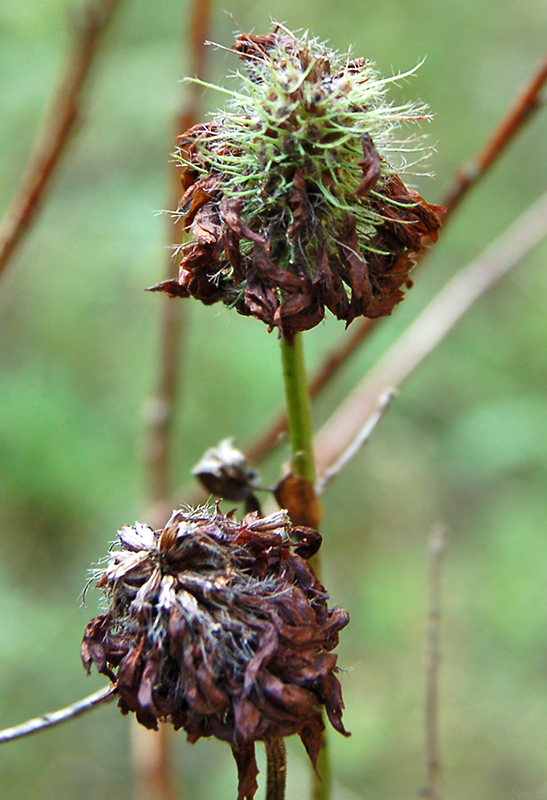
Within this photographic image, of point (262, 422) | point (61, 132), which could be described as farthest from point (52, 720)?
point (262, 422)

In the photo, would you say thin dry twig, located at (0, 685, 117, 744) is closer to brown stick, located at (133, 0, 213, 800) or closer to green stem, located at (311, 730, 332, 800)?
green stem, located at (311, 730, 332, 800)

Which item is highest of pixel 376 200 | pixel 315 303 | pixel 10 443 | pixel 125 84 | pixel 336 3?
pixel 336 3

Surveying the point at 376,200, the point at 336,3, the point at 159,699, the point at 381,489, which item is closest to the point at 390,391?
the point at 376,200

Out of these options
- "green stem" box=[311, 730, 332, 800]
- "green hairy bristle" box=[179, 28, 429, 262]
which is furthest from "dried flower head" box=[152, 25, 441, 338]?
"green stem" box=[311, 730, 332, 800]

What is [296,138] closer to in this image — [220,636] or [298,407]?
[298,407]

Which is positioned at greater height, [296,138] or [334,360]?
[296,138]

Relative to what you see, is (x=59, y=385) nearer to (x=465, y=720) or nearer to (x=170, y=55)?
(x=170, y=55)
